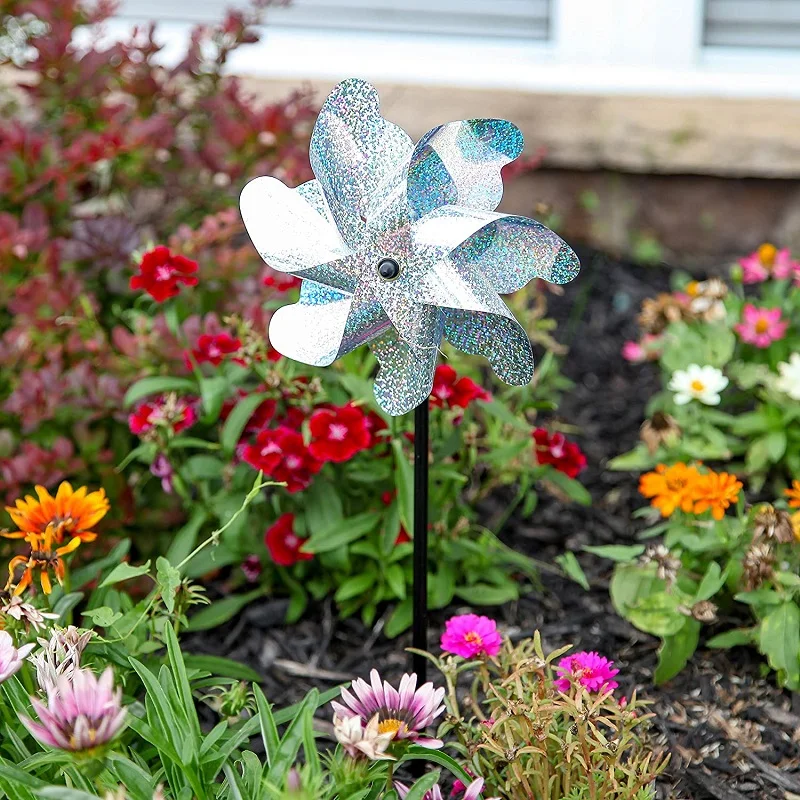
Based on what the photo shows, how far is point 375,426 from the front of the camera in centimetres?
202

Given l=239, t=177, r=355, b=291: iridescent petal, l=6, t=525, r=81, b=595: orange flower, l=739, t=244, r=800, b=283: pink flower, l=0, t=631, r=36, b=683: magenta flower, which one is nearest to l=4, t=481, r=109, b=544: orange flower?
l=6, t=525, r=81, b=595: orange flower

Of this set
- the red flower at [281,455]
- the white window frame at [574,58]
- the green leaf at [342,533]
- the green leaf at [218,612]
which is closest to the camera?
the red flower at [281,455]

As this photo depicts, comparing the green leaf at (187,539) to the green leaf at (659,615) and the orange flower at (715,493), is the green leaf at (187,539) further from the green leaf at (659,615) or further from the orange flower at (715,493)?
the orange flower at (715,493)

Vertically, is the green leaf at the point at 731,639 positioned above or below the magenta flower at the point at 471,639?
below

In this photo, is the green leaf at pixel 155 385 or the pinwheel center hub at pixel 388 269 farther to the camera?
the green leaf at pixel 155 385

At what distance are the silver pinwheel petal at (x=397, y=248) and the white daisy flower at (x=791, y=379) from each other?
3.63 feet

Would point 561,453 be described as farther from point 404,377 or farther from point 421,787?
point 421,787

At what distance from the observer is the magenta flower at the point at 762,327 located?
248 centimetres

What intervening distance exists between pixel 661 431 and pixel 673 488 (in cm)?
42

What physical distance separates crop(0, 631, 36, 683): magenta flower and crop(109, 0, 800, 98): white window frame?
2.79 meters

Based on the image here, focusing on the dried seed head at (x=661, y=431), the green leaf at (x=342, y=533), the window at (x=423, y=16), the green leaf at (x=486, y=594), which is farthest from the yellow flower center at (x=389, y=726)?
the window at (x=423, y=16)

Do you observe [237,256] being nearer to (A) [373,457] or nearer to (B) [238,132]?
(B) [238,132]

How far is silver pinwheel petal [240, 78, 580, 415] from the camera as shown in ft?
4.75

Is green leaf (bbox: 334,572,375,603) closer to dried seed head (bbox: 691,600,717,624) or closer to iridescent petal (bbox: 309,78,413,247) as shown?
dried seed head (bbox: 691,600,717,624)
